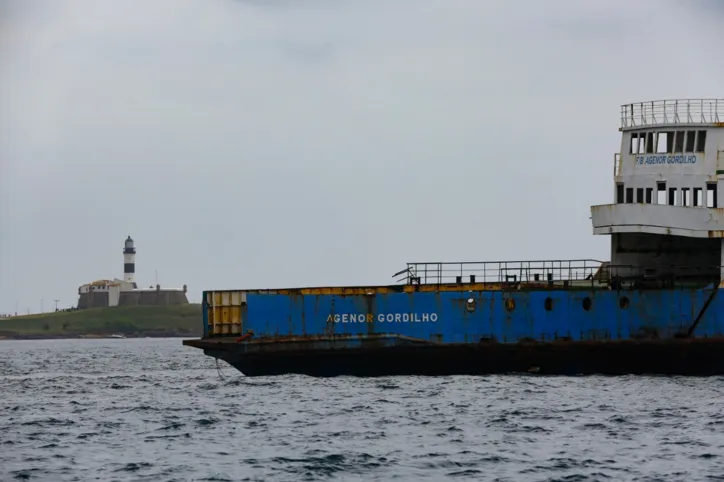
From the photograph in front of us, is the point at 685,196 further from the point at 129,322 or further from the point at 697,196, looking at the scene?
the point at 129,322

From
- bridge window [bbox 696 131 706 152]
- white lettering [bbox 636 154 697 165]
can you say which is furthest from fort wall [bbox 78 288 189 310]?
bridge window [bbox 696 131 706 152]

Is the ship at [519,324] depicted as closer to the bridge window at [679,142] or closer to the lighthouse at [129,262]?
the bridge window at [679,142]

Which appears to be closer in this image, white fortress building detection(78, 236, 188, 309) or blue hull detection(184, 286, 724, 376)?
blue hull detection(184, 286, 724, 376)

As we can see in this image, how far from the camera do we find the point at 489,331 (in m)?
41.2

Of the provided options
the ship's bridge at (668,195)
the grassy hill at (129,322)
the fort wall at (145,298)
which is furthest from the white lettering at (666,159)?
the fort wall at (145,298)

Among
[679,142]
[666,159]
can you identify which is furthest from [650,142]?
[679,142]

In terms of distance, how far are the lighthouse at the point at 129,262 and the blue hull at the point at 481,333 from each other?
14443 cm

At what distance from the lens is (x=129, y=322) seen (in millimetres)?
171125

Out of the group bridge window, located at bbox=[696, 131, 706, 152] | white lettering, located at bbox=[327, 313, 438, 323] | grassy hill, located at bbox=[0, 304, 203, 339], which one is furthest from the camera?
grassy hill, located at bbox=[0, 304, 203, 339]

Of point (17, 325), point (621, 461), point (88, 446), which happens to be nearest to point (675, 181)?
point (621, 461)

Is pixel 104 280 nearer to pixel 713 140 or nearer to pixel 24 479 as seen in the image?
pixel 713 140

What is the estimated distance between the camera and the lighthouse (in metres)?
183

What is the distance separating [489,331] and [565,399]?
24.4ft

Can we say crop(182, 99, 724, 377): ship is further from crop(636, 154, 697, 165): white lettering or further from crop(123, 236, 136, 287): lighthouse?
crop(123, 236, 136, 287): lighthouse
